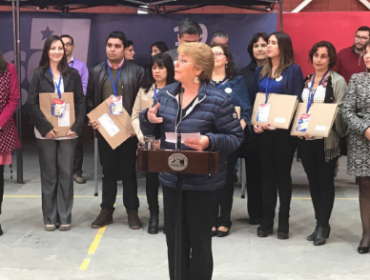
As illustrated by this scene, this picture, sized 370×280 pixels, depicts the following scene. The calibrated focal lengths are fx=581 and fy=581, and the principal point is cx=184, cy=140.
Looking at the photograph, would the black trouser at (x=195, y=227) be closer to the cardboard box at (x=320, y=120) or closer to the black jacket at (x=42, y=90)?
the cardboard box at (x=320, y=120)

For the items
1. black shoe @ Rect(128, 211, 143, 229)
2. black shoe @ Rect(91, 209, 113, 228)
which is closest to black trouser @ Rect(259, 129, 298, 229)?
black shoe @ Rect(128, 211, 143, 229)

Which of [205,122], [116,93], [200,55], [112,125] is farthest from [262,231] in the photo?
[200,55]

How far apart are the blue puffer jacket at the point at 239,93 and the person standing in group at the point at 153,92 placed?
494mm

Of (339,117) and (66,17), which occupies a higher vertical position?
(66,17)

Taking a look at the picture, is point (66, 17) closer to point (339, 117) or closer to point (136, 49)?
point (136, 49)

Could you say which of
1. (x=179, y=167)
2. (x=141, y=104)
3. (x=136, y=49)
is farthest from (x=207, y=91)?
(x=136, y=49)

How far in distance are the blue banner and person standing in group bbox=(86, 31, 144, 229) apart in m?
2.91

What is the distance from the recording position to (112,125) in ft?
17.0

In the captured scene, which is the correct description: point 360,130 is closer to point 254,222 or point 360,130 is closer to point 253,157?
point 253,157

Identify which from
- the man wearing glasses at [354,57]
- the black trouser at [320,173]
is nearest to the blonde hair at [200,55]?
the black trouser at [320,173]

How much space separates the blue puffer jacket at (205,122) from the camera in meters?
3.18

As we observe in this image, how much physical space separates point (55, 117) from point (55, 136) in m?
0.17

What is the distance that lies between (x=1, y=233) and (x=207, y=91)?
283cm

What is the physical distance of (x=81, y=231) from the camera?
5.28m
